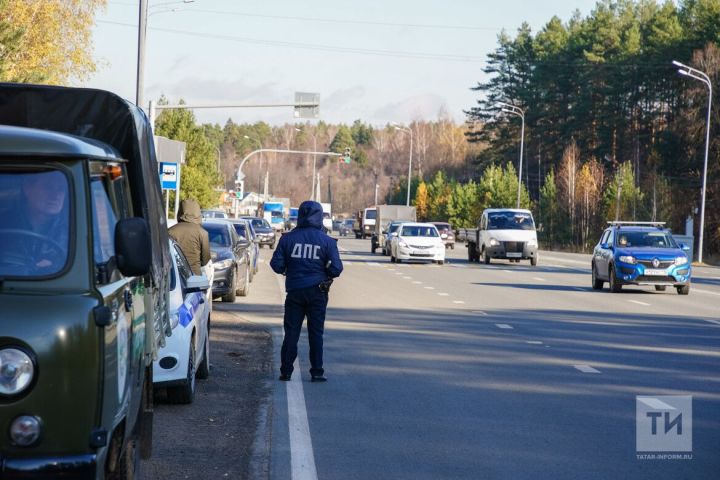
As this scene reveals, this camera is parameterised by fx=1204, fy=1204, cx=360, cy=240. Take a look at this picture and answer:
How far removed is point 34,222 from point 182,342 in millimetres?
5062

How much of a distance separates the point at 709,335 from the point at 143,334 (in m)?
12.9

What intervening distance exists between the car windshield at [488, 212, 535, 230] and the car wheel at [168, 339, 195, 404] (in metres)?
34.6

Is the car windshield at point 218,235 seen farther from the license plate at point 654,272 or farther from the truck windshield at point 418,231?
the truck windshield at point 418,231

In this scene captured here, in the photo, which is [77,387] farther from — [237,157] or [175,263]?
[237,157]

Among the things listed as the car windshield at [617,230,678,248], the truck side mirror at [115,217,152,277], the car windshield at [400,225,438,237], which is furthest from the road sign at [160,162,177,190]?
the truck side mirror at [115,217,152,277]

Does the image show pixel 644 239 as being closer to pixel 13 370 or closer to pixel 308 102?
pixel 308 102

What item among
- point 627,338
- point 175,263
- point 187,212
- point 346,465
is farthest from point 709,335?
point 346,465

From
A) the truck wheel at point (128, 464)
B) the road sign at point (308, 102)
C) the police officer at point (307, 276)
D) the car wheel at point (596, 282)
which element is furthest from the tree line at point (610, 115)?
the truck wheel at point (128, 464)

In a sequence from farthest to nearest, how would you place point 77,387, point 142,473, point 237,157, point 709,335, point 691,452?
point 237,157 → point 709,335 → point 691,452 → point 142,473 → point 77,387

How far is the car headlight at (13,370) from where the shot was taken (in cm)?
496

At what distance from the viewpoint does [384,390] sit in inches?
457

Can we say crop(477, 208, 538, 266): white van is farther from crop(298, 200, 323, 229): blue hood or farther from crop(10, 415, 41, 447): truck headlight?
crop(10, 415, 41, 447): truck headlight

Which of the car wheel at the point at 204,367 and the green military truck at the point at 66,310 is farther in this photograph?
the car wheel at the point at 204,367

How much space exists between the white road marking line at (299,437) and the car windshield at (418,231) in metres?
32.6
